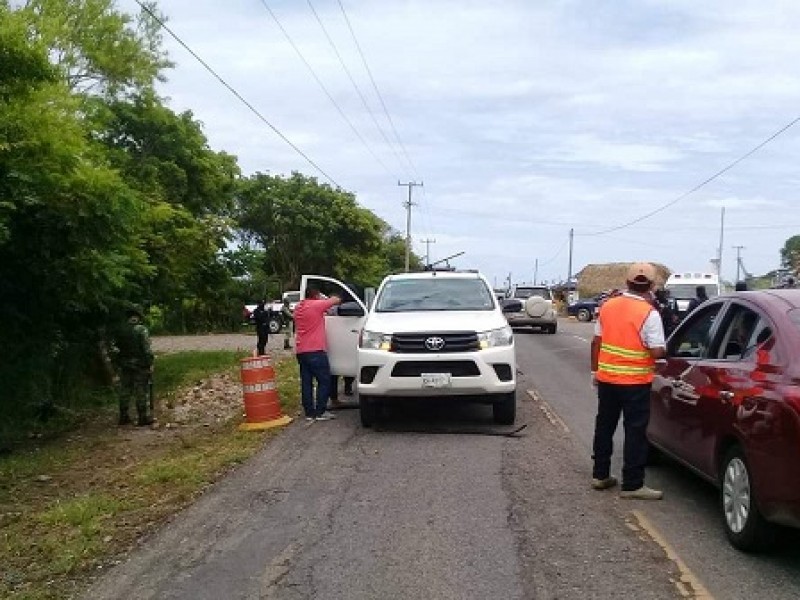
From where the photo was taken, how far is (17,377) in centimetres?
1322

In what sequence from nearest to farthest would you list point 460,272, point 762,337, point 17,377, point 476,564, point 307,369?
point 476,564
point 762,337
point 307,369
point 460,272
point 17,377

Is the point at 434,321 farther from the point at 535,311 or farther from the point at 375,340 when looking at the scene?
the point at 535,311

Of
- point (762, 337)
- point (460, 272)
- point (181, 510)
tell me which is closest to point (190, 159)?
point (460, 272)

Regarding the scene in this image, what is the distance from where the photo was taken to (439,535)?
584 cm

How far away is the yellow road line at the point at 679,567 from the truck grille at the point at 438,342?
11.7ft

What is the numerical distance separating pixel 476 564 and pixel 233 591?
4.64 ft

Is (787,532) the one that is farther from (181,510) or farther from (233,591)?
(181,510)

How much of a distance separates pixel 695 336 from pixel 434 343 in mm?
3216

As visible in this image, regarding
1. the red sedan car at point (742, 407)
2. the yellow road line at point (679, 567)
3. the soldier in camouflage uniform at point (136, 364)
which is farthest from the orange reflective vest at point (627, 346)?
the soldier in camouflage uniform at point (136, 364)

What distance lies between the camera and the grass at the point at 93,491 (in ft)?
18.3

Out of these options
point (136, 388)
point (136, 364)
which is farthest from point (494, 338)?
point (136, 388)

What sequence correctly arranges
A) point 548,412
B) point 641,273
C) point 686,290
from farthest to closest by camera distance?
point 686,290, point 548,412, point 641,273

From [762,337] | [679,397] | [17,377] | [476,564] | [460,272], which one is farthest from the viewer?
[17,377]

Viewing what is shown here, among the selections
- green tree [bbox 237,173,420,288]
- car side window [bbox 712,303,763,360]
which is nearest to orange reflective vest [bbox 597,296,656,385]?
car side window [bbox 712,303,763,360]
